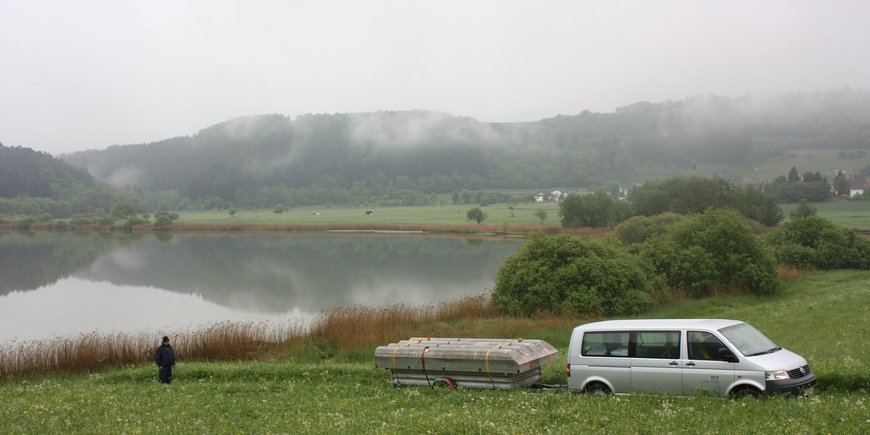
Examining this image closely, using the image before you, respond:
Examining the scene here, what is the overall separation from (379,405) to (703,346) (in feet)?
19.4

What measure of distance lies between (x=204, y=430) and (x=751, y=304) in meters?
24.5

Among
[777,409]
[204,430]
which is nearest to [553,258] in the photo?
[777,409]

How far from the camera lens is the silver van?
10938 mm

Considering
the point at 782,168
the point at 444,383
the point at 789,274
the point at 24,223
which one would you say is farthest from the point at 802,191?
the point at 24,223

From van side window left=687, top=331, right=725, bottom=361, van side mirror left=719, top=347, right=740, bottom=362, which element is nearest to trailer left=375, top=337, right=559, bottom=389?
van side window left=687, top=331, right=725, bottom=361

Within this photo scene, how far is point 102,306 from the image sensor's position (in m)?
37.5

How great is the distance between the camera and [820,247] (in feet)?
124

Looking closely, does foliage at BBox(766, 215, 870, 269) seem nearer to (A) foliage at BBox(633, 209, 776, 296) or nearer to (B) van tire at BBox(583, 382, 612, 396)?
(A) foliage at BBox(633, 209, 776, 296)

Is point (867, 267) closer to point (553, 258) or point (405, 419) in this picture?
point (553, 258)

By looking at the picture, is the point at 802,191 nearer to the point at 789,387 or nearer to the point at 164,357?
the point at 789,387

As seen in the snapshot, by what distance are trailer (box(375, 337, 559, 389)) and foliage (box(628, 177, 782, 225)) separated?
6413cm

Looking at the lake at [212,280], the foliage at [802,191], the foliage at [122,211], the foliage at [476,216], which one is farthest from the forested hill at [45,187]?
the foliage at [802,191]

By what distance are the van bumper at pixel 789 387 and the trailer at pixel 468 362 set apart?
169 inches

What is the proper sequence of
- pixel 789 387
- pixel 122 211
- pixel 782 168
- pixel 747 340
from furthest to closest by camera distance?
pixel 782 168, pixel 122 211, pixel 747 340, pixel 789 387
